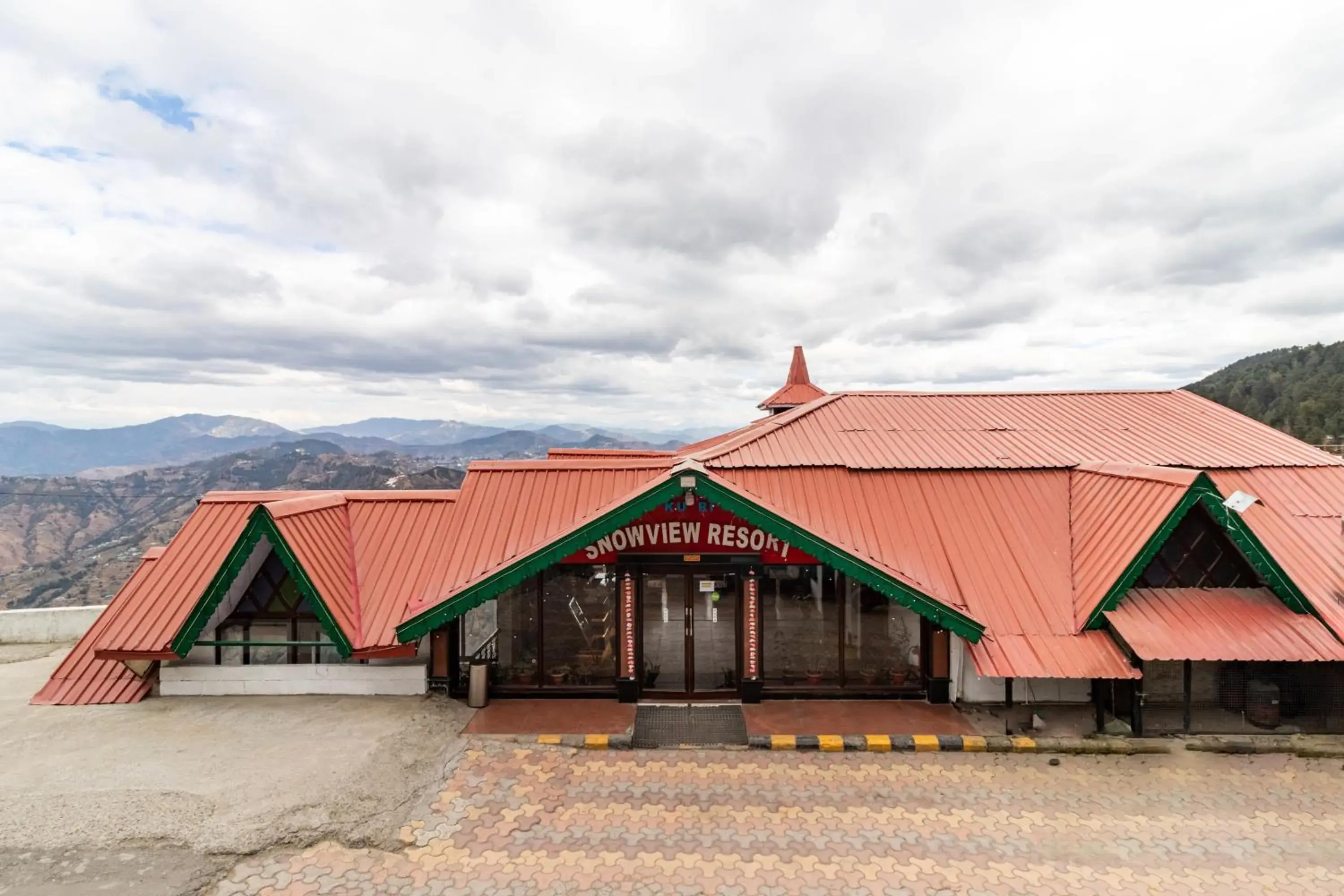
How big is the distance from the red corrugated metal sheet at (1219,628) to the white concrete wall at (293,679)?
12.7 meters

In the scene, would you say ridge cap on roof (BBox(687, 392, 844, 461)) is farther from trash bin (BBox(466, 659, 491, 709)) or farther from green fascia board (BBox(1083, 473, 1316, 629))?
green fascia board (BBox(1083, 473, 1316, 629))

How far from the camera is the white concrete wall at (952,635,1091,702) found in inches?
450

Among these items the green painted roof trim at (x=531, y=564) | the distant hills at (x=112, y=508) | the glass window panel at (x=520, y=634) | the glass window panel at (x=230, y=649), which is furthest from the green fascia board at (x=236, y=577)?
the distant hills at (x=112, y=508)

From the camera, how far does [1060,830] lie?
8.20 m

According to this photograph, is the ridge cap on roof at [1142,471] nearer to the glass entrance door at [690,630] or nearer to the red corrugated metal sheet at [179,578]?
the glass entrance door at [690,630]

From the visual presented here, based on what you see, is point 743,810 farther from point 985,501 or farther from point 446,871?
point 985,501

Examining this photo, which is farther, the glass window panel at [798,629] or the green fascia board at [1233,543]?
the glass window panel at [798,629]

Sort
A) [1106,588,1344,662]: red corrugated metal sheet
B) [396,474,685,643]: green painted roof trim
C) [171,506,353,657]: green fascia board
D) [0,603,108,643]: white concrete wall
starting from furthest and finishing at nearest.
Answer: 1. [0,603,108,643]: white concrete wall
2. [171,506,353,657]: green fascia board
3. [396,474,685,643]: green painted roof trim
4. [1106,588,1344,662]: red corrugated metal sheet

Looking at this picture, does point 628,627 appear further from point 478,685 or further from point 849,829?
point 849,829

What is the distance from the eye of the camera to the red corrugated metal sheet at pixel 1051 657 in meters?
10.2

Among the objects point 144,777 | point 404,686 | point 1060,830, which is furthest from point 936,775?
point 144,777

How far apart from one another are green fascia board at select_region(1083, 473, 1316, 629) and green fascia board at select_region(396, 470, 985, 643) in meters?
3.15

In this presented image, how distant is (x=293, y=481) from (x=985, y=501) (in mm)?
119643

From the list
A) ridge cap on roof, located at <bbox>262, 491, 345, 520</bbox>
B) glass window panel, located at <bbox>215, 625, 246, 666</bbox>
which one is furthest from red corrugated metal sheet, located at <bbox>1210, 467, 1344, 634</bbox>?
glass window panel, located at <bbox>215, 625, 246, 666</bbox>
